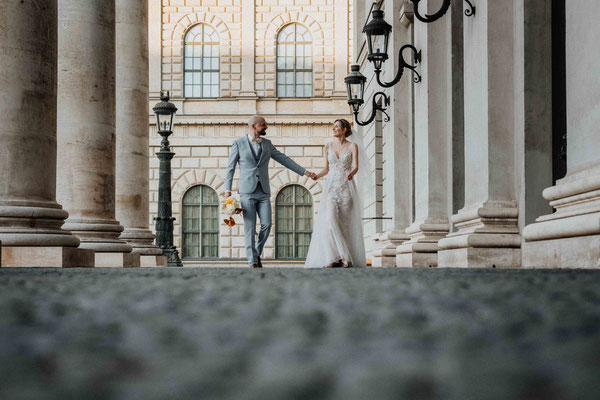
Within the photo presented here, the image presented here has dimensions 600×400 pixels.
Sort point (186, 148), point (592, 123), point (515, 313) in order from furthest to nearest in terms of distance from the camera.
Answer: point (186, 148), point (592, 123), point (515, 313)

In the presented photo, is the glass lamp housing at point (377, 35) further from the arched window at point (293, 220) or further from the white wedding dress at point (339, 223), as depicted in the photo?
the arched window at point (293, 220)

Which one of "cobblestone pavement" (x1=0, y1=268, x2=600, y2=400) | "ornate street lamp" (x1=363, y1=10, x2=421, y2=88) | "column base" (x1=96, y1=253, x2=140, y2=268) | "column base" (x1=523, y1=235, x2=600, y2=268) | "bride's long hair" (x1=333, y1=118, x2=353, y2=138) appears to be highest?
"ornate street lamp" (x1=363, y1=10, x2=421, y2=88)

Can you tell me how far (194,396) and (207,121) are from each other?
109 feet

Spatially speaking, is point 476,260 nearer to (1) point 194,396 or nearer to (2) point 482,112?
(2) point 482,112

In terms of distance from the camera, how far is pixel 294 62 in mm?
→ 34281

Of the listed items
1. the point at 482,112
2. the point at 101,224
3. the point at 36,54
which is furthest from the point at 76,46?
the point at 482,112

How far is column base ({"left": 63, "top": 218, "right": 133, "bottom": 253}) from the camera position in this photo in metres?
11.5

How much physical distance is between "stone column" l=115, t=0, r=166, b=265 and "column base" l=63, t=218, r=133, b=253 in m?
3.45

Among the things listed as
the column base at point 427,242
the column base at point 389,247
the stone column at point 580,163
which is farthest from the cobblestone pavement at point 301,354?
the column base at point 389,247

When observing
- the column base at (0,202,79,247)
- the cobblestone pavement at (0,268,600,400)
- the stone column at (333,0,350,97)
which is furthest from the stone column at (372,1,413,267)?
the stone column at (333,0,350,97)

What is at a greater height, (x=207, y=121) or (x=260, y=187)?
(x=207, y=121)

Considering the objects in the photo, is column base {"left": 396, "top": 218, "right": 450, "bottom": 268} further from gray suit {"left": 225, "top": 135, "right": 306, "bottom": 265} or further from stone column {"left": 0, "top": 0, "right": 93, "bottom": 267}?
stone column {"left": 0, "top": 0, "right": 93, "bottom": 267}

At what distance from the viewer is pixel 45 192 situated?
8609 mm

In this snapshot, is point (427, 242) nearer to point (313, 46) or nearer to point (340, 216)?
point (340, 216)
